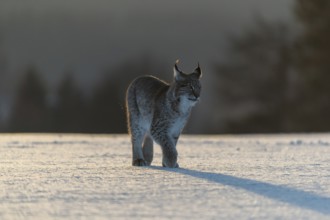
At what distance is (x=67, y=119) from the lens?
56250 millimetres

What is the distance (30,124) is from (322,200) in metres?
53.8

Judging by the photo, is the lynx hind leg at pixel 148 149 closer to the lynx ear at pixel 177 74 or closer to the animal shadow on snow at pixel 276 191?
the lynx ear at pixel 177 74

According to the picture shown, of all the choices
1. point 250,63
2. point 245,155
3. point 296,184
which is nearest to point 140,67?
→ point 250,63

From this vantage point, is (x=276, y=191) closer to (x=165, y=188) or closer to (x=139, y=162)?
(x=165, y=188)

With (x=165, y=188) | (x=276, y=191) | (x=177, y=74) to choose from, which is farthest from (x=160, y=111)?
(x=276, y=191)

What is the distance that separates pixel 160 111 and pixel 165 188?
2222 mm

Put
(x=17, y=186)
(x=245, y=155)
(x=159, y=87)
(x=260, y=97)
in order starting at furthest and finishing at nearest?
(x=260, y=97) < (x=245, y=155) < (x=159, y=87) < (x=17, y=186)

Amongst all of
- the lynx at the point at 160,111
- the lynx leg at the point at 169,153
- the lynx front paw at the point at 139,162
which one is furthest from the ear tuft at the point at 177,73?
the lynx front paw at the point at 139,162

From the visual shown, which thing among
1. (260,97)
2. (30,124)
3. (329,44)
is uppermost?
(329,44)

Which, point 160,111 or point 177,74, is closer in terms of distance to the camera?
point 177,74

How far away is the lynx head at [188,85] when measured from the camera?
7844 millimetres

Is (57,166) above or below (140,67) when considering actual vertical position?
below

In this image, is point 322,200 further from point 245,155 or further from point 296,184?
point 245,155

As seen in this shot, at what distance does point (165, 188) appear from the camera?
20.0ft
